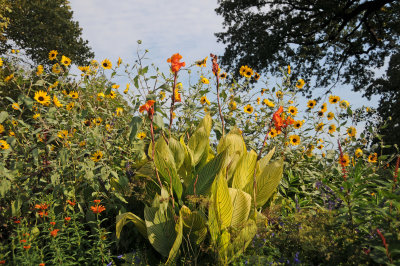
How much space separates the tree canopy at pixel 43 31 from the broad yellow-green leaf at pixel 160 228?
15797 millimetres

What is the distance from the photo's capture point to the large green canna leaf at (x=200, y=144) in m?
2.86

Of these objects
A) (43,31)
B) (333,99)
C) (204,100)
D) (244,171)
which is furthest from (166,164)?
(43,31)

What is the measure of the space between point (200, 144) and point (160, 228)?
77cm

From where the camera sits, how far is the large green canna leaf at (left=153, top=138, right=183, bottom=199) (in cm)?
252

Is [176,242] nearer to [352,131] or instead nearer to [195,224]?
[195,224]

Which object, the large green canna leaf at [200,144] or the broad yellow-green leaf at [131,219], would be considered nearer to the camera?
the broad yellow-green leaf at [131,219]

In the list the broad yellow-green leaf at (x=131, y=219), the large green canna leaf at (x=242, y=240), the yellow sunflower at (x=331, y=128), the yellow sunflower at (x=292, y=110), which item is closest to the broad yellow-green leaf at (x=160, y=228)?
the broad yellow-green leaf at (x=131, y=219)

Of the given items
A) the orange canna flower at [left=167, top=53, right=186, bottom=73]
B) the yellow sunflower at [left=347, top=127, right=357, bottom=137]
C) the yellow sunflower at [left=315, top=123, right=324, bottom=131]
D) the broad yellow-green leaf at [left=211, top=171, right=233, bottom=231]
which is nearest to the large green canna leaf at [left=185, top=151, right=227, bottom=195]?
the broad yellow-green leaf at [left=211, top=171, right=233, bottom=231]

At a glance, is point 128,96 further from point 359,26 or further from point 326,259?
point 359,26

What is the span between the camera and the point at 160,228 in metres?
2.44

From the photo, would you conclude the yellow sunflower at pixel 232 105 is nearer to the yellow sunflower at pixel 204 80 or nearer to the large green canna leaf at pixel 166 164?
the yellow sunflower at pixel 204 80

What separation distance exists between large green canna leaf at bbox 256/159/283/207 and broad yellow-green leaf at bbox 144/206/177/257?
83cm

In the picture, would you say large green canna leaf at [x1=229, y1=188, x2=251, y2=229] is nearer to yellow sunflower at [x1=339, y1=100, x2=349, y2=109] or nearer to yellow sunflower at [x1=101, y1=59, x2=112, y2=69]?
yellow sunflower at [x1=339, y1=100, x2=349, y2=109]

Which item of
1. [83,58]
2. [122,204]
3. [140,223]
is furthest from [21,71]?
[83,58]
